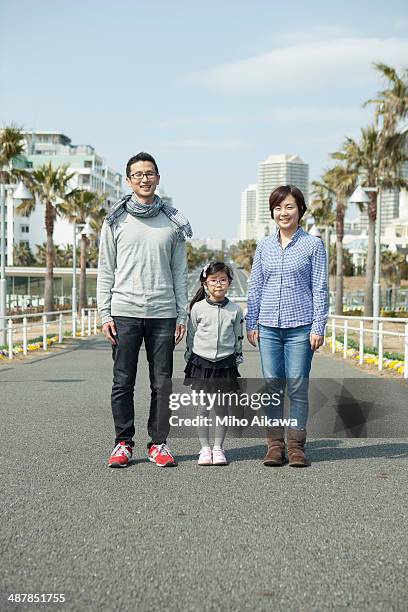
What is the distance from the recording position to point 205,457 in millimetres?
5906

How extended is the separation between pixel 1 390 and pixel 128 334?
232 inches

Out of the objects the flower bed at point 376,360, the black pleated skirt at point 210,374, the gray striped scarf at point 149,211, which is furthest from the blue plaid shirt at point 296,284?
the flower bed at point 376,360

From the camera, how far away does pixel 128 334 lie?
228 inches

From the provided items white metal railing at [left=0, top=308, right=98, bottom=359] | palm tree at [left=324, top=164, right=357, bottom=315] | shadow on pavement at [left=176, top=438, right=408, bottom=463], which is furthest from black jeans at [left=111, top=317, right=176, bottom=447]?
palm tree at [left=324, top=164, right=357, bottom=315]

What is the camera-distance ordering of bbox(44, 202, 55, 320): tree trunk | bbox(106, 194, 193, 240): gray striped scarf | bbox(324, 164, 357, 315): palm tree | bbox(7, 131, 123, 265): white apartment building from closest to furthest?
1. bbox(106, 194, 193, 240): gray striped scarf
2. bbox(324, 164, 357, 315): palm tree
3. bbox(44, 202, 55, 320): tree trunk
4. bbox(7, 131, 123, 265): white apartment building

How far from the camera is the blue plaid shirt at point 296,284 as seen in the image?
5844 mm

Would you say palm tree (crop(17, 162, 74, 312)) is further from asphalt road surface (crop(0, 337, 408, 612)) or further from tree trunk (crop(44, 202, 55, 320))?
asphalt road surface (crop(0, 337, 408, 612))

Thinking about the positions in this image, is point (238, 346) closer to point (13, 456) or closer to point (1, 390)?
point (13, 456)

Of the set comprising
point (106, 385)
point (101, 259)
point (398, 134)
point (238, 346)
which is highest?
point (398, 134)

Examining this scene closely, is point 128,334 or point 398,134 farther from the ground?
point 398,134

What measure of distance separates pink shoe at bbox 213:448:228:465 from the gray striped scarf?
1.43m

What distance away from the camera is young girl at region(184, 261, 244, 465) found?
5938mm

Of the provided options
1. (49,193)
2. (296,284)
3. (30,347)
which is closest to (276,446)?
(296,284)

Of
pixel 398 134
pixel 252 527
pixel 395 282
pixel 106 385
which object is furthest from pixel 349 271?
pixel 252 527
